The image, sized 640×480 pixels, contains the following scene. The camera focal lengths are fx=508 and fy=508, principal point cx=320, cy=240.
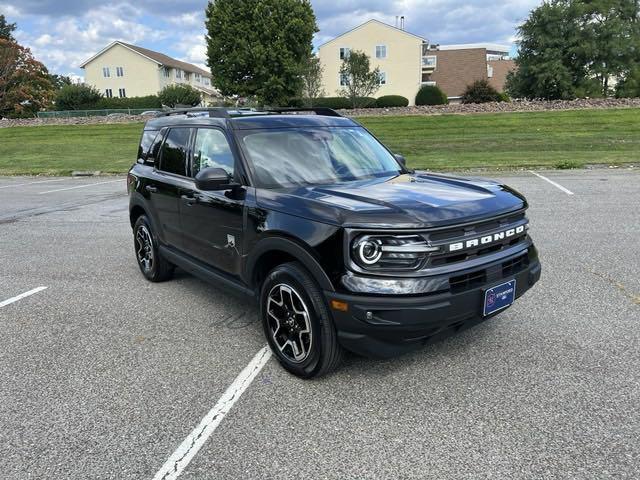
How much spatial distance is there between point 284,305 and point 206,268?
124cm

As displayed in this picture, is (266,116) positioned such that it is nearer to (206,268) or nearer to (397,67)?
(206,268)

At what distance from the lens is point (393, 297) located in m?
2.94

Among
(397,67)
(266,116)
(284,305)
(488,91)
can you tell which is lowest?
(284,305)

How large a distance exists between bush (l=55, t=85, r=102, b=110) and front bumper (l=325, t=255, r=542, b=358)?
52.8 meters

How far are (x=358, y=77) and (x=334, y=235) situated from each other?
33487mm

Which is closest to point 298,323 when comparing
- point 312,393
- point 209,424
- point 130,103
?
point 312,393

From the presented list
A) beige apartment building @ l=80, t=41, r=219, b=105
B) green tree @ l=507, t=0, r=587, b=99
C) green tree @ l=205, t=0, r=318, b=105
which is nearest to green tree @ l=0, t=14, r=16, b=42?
beige apartment building @ l=80, t=41, r=219, b=105

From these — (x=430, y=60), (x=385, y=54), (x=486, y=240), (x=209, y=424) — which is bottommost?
(x=209, y=424)

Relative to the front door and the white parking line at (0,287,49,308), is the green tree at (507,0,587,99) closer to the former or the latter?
the front door

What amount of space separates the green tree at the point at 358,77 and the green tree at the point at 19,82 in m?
30.7

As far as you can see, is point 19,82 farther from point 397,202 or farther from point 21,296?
point 397,202

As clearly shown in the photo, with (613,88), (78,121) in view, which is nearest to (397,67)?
(613,88)

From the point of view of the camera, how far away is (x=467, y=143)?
19938 millimetres

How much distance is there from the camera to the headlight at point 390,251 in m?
2.98
